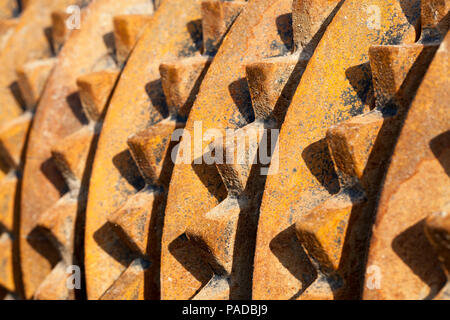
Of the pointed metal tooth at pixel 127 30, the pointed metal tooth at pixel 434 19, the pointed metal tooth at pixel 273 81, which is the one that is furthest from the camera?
the pointed metal tooth at pixel 127 30

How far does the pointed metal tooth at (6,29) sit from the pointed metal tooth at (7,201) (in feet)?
2.97

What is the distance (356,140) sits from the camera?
1.49 meters

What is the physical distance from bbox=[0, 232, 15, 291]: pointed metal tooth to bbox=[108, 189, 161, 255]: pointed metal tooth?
1222mm

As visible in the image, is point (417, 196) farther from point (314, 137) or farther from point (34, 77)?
point (34, 77)

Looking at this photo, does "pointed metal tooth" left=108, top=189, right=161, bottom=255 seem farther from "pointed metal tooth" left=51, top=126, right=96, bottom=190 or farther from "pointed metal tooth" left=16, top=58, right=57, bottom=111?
"pointed metal tooth" left=16, top=58, right=57, bottom=111

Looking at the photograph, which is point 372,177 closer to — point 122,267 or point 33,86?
point 122,267

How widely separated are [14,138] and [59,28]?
65cm

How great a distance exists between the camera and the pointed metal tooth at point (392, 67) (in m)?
1.47

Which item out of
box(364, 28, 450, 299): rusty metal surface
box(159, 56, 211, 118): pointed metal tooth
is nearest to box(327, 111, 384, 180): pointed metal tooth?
box(364, 28, 450, 299): rusty metal surface

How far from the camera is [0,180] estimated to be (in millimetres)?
3258

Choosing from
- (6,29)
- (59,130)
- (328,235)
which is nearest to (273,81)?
(328,235)

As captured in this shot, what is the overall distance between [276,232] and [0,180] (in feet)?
6.90

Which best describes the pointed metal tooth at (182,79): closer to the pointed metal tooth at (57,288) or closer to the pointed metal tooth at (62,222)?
the pointed metal tooth at (62,222)

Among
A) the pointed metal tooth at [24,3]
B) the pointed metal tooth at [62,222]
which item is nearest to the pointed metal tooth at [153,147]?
the pointed metal tooth at [62,222]
